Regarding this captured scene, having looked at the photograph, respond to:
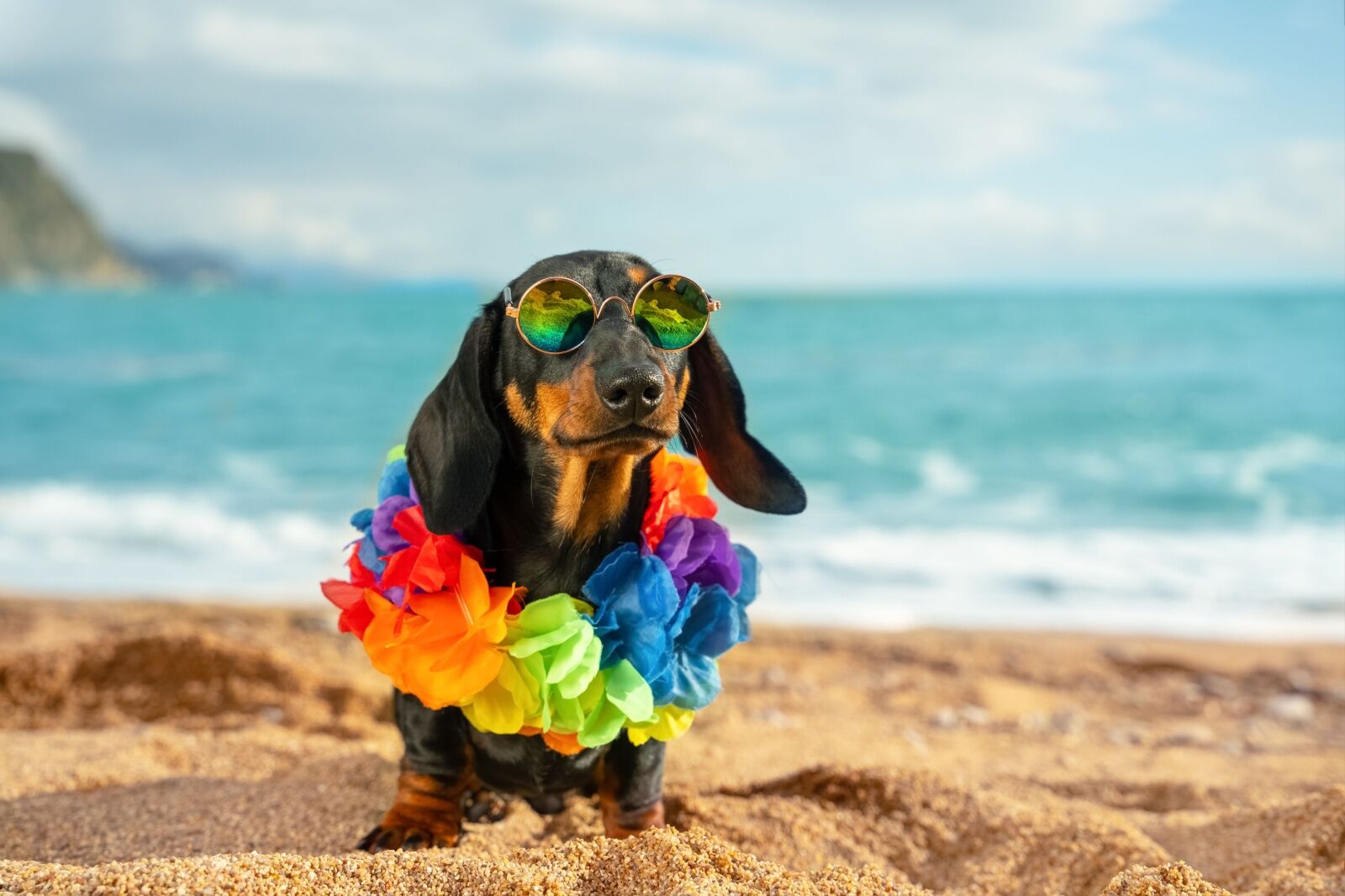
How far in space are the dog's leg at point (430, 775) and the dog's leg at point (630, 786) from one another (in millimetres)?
382

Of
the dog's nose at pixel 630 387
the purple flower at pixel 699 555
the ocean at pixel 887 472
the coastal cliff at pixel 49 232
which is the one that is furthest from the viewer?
the coastal cliff at pixel 49 232

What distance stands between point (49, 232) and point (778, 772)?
116 meters

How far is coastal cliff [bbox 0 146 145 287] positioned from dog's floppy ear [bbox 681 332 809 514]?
10749 centimetres

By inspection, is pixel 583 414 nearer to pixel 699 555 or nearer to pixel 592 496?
pixel 592 496

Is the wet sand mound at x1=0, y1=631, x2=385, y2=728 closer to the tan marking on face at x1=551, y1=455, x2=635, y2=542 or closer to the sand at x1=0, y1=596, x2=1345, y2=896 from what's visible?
the sand at x1=0, y1=596, x2=1345, y2=896

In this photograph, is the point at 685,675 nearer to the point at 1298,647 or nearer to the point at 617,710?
the point at 617,710

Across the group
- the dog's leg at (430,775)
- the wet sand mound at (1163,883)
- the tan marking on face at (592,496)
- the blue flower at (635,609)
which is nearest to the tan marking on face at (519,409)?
the tan marking on face at (592,496)

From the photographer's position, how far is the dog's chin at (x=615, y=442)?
2438 millimetres

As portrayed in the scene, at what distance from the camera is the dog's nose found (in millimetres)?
2363

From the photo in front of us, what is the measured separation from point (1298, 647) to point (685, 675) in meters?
4.88

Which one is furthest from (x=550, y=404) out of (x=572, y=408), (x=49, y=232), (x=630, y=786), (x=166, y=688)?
(x=49, y=232)

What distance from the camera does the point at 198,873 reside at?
2.06 m

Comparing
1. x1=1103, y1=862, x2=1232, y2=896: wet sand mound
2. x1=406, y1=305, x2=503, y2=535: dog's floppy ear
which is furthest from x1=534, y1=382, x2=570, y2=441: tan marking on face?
x1=1103, y1=862, x2=1232, y2=896: wet sand mound

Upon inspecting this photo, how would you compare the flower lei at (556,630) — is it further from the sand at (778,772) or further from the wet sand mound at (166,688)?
the wet sand mound at (166,688)
